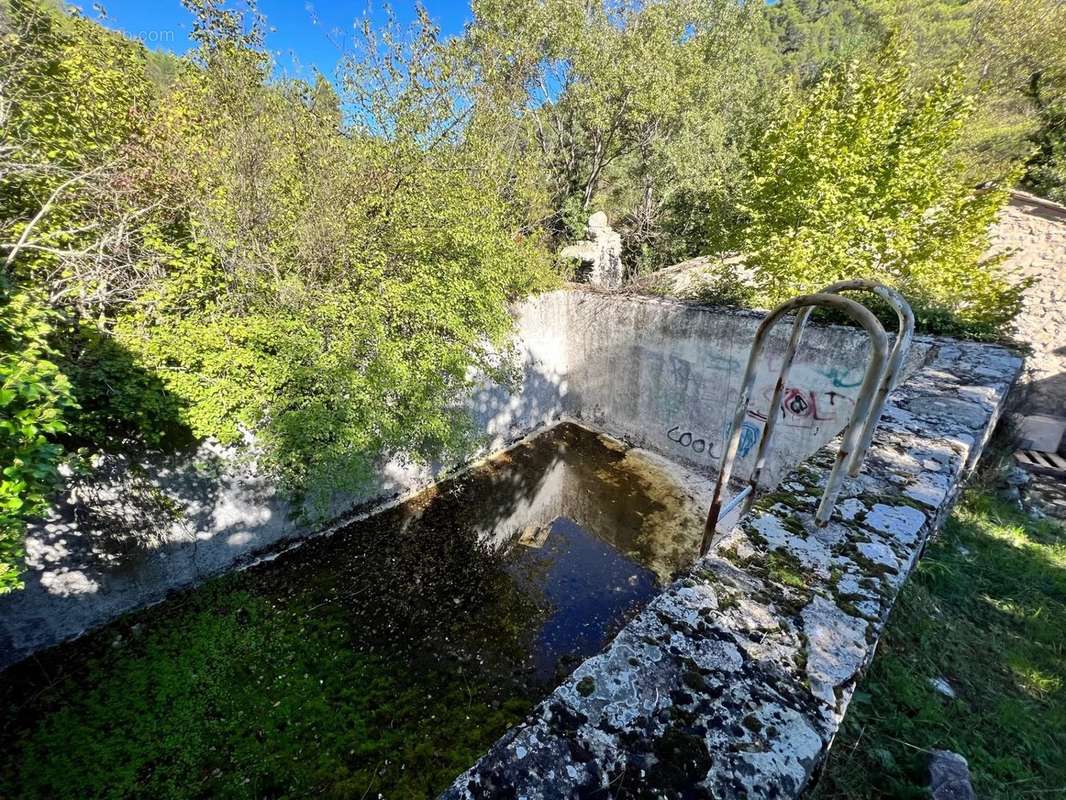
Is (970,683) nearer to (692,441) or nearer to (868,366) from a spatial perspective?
(868,366)

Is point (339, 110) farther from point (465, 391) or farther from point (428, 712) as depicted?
point (428, 712)

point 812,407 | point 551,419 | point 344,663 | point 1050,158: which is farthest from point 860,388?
point 1050,158

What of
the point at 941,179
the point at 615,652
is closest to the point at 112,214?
the point at 615,652

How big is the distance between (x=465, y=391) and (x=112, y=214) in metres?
4.80

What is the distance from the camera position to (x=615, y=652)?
4.63ft

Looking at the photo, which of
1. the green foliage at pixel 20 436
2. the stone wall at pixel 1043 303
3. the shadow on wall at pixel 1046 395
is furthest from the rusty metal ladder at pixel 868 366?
the stone wall at pixel 1043 303

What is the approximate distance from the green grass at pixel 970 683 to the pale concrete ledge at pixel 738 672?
59 centimetres

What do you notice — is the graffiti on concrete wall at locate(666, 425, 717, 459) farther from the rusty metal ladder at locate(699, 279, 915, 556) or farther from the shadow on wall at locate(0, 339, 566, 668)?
the shadow on wall at locate(0, 339, 566, 668)

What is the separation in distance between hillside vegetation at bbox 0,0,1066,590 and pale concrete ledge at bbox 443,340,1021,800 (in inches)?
108

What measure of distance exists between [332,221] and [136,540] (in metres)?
4.43

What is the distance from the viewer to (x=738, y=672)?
1.36 metres

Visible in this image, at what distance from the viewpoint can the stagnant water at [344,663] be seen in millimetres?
3682

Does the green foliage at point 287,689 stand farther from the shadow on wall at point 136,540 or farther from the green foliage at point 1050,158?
the green foliage at point 1050,158

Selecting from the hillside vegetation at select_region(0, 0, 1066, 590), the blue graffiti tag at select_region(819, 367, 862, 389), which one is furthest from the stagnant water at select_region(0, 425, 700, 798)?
the blue graffiti tag at select_region(819, 367, 862, 389)
